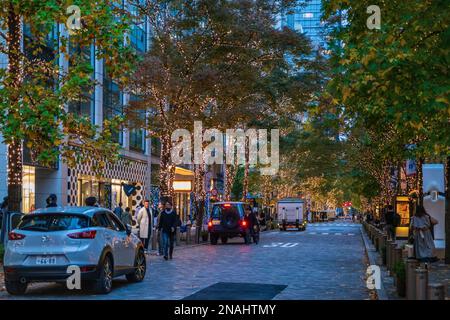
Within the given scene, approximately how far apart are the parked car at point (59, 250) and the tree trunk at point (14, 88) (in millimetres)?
3872

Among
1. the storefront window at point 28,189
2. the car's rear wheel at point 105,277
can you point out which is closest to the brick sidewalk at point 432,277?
the car's rear wheel at point 105,277

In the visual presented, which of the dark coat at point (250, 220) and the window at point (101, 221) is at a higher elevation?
the window at point (101, 221)

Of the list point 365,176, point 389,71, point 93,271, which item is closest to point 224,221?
point 93,271

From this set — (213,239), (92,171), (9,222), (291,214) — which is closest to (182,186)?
(213,239)

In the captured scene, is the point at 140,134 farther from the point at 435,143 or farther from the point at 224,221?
the point at 435,143

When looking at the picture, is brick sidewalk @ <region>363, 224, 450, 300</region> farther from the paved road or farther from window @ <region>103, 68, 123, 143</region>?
window @ <region>103, 68, 123, 143</region>

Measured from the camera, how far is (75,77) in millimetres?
16984

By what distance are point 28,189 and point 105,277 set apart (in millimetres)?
22789

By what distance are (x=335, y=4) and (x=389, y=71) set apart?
2.23 m

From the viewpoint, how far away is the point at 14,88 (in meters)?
17.6

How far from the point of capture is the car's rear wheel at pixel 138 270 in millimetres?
16172

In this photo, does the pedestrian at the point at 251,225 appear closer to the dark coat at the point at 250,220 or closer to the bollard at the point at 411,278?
the dark coat at the point at 250,220

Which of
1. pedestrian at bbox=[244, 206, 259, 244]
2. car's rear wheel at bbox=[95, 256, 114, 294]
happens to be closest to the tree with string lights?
car's rear wheel at bbox=[95, 256, 114, 294]

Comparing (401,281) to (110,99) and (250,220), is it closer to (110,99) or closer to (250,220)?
(250,220)
